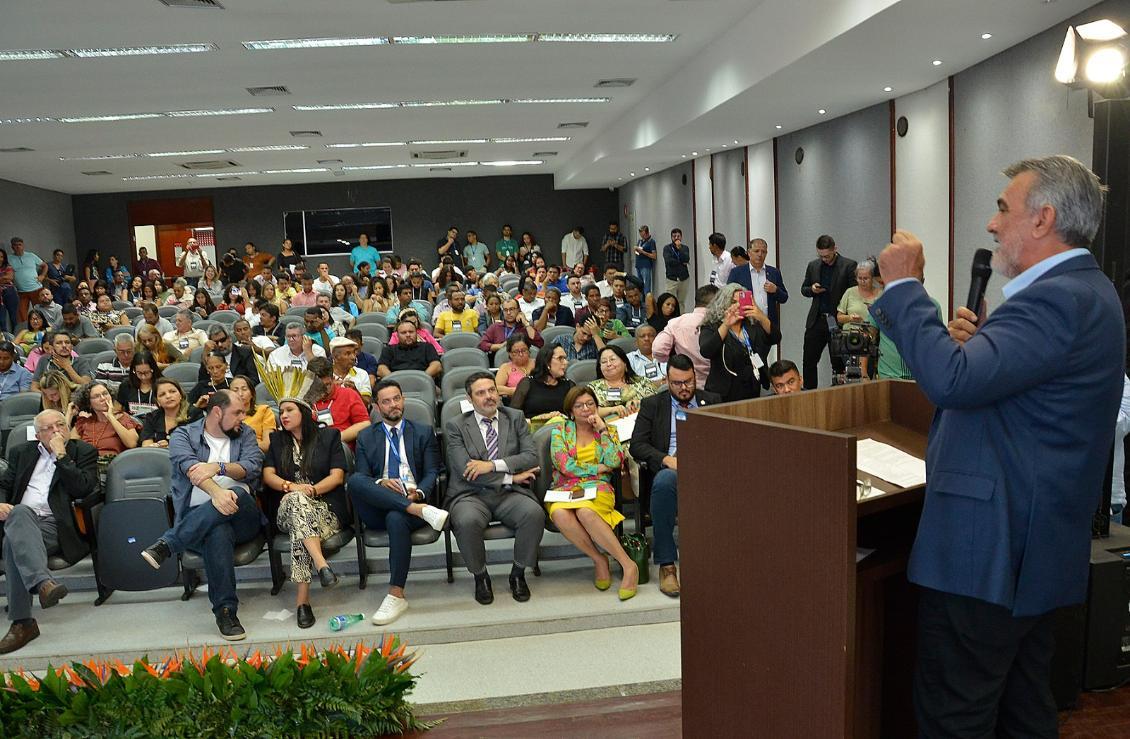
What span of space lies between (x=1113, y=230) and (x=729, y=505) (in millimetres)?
3085

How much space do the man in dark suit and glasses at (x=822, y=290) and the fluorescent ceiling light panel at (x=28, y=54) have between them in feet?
21.7

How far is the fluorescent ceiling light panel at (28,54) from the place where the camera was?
788 centimetres

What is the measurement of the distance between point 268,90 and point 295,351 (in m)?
3.76

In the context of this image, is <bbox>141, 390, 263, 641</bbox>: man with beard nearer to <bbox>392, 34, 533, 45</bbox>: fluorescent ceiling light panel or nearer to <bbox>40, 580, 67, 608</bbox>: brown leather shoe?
<bbox>40, 580, 67, 608</bbox>: brown leather shoe

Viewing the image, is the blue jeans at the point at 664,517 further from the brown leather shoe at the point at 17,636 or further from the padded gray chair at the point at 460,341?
the padded gray chair at the point at 460,341

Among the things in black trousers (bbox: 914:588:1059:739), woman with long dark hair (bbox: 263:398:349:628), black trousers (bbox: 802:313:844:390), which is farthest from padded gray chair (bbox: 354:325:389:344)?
black trousers (bbox: 914:588:1059:739)

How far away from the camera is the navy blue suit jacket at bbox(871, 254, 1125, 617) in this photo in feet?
5.91

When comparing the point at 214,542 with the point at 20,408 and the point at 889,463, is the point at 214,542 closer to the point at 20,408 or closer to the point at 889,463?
the point at 20,408

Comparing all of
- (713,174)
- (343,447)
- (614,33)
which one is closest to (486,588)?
(343,447)

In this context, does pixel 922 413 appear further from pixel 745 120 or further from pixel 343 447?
pixel 745 120

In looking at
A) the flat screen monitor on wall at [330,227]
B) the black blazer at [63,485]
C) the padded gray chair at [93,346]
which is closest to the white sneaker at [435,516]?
the black blazer at [63,485]

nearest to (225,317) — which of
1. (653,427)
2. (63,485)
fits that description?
(63,485)

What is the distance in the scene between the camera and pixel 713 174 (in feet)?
48.0

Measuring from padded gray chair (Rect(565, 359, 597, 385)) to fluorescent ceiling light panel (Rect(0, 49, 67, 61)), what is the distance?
16.4 feet
